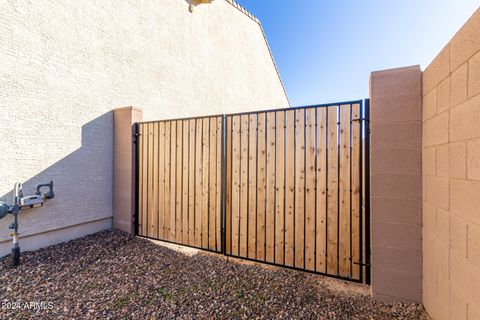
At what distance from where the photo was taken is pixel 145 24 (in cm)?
465

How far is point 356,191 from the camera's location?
240 centimetres

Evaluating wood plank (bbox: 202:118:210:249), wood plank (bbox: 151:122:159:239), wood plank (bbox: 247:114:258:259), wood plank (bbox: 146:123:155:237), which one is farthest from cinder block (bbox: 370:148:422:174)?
wood plank (bbox: 146:123:155:237)

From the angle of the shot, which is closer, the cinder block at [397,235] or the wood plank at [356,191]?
the cinder block at [397,235]

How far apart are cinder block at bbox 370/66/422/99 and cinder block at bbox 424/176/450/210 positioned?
32.3 inches

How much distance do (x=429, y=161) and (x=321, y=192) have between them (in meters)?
1.00

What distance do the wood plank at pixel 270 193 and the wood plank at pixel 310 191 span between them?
0.41 meters

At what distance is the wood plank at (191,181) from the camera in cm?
338

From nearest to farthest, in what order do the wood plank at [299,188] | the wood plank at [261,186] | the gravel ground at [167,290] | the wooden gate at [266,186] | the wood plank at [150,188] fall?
the gravel ground at [167,290] → the wooden gate at [266,186] → the wood plank at [299,188] → the wood plank at [261,186] → the wood plank at [150,188]

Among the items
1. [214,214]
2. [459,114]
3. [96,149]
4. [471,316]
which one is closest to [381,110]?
[459,114]

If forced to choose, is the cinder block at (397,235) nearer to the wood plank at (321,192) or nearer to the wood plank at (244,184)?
the wood plank at (321,192)

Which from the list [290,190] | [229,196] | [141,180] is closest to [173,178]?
[141,180]

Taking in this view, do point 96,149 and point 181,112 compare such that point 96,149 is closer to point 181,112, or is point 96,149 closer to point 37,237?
point 37,237

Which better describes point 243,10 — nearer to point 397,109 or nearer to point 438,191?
point 397,109

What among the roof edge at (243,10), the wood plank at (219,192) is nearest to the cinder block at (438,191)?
the wood plank at (219,192)
